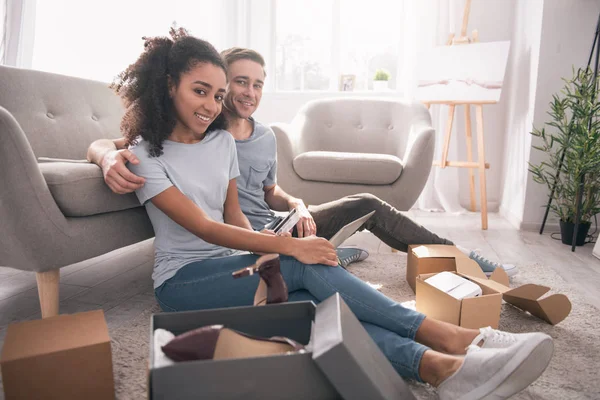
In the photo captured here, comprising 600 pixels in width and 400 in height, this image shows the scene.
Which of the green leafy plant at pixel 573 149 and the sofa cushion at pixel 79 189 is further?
the green leafy plant at pixel 573 149

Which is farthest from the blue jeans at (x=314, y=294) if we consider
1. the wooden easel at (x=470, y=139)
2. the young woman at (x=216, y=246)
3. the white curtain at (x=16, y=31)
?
the white curtain at (x=16, y=31)

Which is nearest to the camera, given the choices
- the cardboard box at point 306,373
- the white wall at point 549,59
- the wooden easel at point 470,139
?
the cardboard box at point 306,373

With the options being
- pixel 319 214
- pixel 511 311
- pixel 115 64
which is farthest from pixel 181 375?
pixel 115 64

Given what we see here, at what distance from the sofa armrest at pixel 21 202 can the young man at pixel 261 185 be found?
200 mm

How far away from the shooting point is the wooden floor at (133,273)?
1.62 m

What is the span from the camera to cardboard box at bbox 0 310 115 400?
924mm

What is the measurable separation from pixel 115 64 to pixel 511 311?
11.3 ft

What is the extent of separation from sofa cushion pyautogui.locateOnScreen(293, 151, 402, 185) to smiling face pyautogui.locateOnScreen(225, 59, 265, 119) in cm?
93

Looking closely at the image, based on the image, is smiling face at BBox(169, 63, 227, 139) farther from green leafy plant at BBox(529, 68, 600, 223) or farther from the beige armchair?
green leafy plant at BBox(529, 68, 600, 223)

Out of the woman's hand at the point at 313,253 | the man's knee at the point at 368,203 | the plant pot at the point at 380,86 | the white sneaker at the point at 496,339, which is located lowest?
the white sneaker at the point at 496,339

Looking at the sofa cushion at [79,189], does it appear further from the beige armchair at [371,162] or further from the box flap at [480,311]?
the beige armchair at [371,162]

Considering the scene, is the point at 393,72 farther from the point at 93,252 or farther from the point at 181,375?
the point at 181,375

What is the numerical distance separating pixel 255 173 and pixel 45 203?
0.68 m

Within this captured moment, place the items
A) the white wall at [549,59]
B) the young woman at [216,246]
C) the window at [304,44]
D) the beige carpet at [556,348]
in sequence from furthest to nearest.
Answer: the window at [304,44] < the white wall at [549,59] < the beige carpet at [556,348] < the young woman at [216,246]
